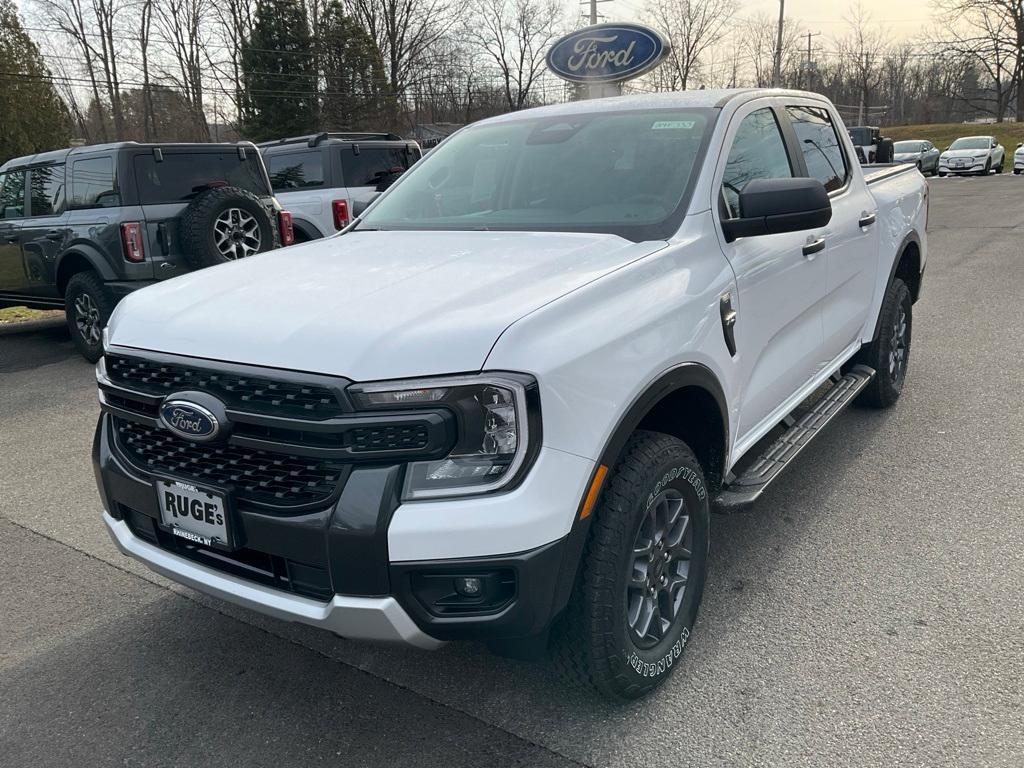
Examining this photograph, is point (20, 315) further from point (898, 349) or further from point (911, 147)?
point (911, 147)

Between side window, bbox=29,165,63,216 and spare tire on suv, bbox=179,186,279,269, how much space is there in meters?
1.51

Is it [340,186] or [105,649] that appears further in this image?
[340,186]

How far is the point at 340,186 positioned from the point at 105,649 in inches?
325

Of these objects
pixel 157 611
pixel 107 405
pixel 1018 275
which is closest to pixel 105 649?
pixel 157 611

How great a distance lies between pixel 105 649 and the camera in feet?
9.93

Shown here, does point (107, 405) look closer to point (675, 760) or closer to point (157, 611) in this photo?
point (157, 611)

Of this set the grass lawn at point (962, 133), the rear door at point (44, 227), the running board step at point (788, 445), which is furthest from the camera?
the grass lawn at point (962, 133)

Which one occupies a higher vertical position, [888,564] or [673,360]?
[673,360]

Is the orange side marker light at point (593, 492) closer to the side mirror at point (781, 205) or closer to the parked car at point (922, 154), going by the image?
the side mirror at point (781, 205)

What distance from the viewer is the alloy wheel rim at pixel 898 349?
5.09 m

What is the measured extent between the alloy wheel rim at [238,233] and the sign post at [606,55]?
1148 centimetres

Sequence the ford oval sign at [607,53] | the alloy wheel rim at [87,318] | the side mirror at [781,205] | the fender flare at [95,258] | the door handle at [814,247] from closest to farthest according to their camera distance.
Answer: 1. the side mirror at [781,205]
2. the door handle at [814,247]
3. the fender flare at [95,258]
4. the alloy wheel rim at [87,318]
5. the ford oval sign at [607,53]

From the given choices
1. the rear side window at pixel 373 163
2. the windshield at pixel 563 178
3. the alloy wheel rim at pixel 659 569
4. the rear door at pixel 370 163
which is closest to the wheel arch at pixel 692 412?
the alloy wheel rim at pixel 659 569

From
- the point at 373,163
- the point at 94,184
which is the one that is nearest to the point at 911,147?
the point at 373,163
